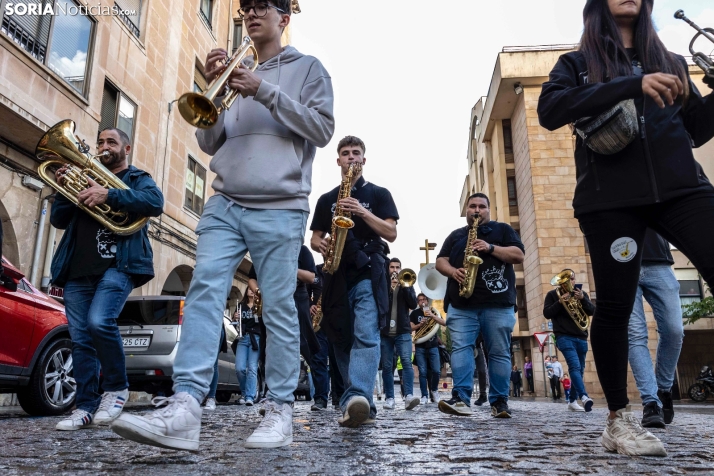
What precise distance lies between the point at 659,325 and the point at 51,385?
5.76 meters

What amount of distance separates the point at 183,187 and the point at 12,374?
43.6ft

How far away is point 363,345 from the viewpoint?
4.43 metres

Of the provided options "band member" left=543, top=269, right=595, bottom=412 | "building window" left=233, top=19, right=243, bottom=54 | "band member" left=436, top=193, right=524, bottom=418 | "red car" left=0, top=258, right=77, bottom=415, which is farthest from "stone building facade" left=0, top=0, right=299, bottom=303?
"band member" left=543, top=269, right=595, bottom=412

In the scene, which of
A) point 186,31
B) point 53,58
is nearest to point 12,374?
point 53,58

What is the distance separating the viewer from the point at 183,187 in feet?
60.5

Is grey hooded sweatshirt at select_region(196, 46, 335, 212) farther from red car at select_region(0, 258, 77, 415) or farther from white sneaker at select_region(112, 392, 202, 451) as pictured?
red car at select_region(0, 258, 77, 415)

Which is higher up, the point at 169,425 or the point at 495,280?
the point at 495,280

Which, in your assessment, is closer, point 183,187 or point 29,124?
point 29,124

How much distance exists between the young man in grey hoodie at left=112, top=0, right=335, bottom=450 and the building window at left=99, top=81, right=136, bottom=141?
11880 mm

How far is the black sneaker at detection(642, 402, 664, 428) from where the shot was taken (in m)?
4.22

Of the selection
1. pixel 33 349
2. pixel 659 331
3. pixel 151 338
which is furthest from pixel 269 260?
pixel 151 338

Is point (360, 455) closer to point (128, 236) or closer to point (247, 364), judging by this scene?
point (128, 236)

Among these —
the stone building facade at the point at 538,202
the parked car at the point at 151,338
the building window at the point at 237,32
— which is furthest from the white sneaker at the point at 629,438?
the stone building facade at the point at 538,202

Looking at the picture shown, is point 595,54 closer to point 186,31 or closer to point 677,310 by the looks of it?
point 677,310
